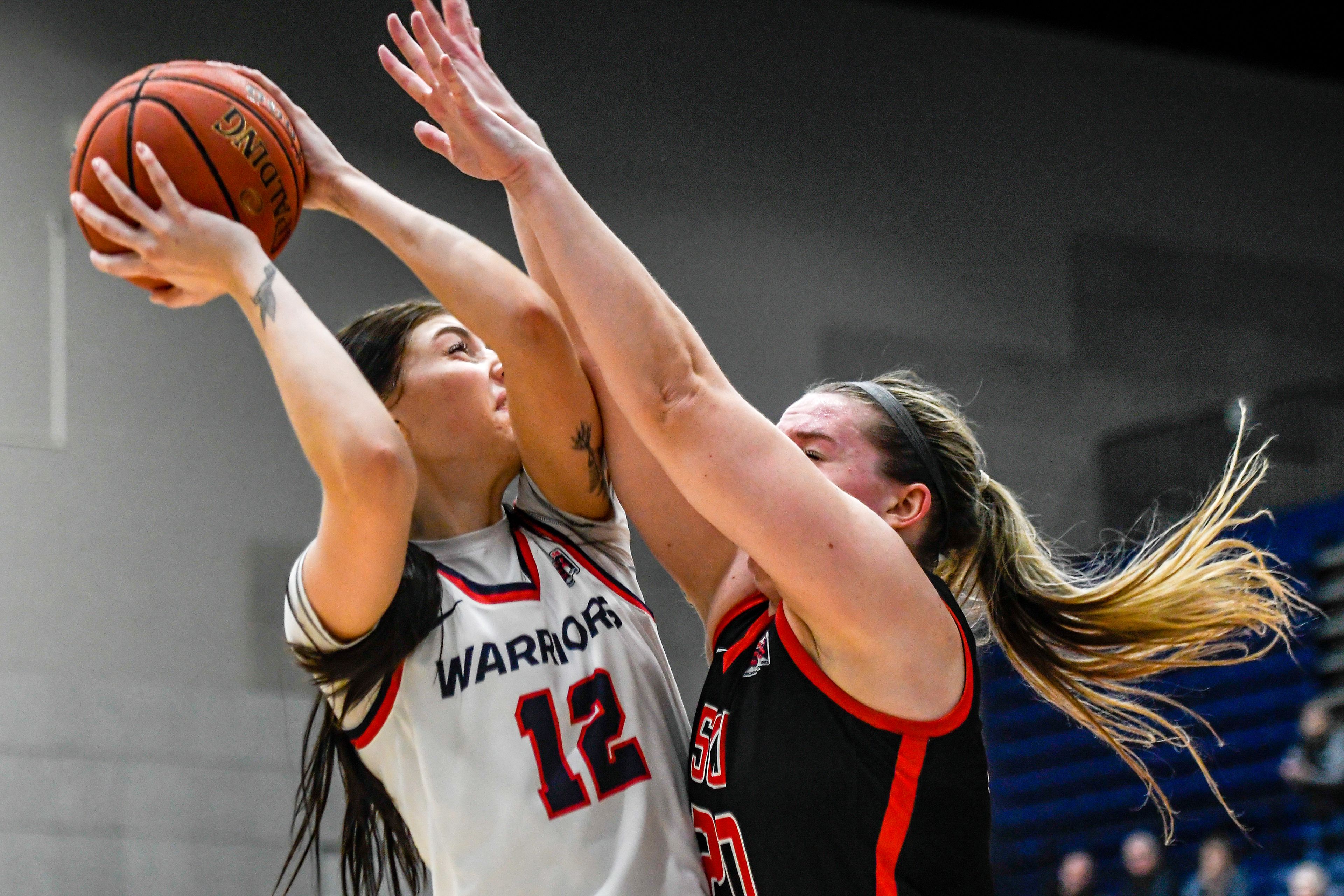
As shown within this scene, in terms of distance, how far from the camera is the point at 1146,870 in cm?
676

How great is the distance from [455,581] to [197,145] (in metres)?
0.65

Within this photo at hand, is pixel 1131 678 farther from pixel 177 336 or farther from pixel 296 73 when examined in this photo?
pixel 296 73

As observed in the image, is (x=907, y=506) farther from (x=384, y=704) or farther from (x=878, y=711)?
(x=384, y=704)

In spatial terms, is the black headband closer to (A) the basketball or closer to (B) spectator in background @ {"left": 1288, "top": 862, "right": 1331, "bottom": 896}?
(A) the basketball

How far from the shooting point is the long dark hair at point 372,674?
183cm

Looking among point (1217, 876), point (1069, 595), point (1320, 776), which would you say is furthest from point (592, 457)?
point (1320, 776)

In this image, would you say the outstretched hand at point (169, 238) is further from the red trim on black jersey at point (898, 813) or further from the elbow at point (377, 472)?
the red trim on black jersey at point (898, 813)

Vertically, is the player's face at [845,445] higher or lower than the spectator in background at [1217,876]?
higher

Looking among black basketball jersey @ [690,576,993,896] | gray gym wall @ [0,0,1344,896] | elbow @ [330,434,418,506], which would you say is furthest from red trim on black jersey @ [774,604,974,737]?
gray gym wall @ [0,0,1344,896]

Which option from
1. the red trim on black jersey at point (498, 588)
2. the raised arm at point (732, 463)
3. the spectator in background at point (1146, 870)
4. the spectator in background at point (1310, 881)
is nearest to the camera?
the raised arm at point (732, 463)

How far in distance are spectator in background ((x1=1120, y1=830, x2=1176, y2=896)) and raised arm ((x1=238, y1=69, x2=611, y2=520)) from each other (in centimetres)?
556

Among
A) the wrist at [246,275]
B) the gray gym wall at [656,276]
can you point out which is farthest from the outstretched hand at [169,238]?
the gray gym wall at [656,276]

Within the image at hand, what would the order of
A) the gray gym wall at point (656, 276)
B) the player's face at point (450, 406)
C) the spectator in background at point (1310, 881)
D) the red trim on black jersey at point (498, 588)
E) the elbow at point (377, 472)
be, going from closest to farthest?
1. the elbow at point (377, 472)
2. the red trim on black jersey at point (498, 588)
3. the player's face at point (450, 406)
4. the gray gym wall at point (656, 276)
5. the spectator in background at point (1310, 881)

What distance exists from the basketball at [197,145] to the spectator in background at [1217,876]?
6001 mm
